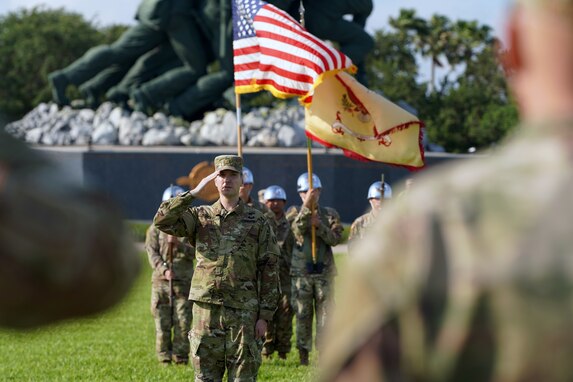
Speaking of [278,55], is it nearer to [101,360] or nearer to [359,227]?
[359,227]

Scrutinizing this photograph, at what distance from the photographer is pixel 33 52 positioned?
207 ft

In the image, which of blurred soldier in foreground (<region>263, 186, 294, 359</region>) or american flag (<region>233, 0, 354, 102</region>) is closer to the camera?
american flag (<region>233, 0, 354, 102</region>)

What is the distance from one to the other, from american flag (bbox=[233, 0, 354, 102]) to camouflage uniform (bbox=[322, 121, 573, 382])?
9553 millimetres

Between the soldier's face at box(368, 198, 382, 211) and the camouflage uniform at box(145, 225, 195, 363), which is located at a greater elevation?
the soldier's face at box(368, 198, 382, 211)

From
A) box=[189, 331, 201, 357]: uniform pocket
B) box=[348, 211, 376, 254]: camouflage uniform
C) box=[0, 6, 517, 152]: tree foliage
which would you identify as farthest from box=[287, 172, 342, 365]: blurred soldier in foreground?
box=[0, 6, 517, 152]: tree foliage

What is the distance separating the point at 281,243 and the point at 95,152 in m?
16.8

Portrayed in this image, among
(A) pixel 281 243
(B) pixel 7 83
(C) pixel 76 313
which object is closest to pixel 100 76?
(A) pixel 281 243

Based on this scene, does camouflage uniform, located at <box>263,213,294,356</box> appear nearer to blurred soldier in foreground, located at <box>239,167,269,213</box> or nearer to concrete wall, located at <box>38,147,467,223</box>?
blurred soldier in foreground, located at <box>239,167,269,213</box>

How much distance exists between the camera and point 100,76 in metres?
34.6

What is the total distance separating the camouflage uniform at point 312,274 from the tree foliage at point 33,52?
45.3 m

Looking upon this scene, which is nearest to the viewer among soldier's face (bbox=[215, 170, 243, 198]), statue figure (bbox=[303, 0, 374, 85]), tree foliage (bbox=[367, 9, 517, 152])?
soldier's face (bbox=[215, 170, 243, 198])

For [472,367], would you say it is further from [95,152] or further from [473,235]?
[95,152]

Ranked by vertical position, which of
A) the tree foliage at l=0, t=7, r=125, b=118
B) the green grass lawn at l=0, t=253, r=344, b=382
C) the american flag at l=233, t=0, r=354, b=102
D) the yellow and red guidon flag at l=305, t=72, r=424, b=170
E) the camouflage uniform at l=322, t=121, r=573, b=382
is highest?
the tree foliage at l=0, t=7, r=125, b=118

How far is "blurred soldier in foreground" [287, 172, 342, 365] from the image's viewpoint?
14266mm
